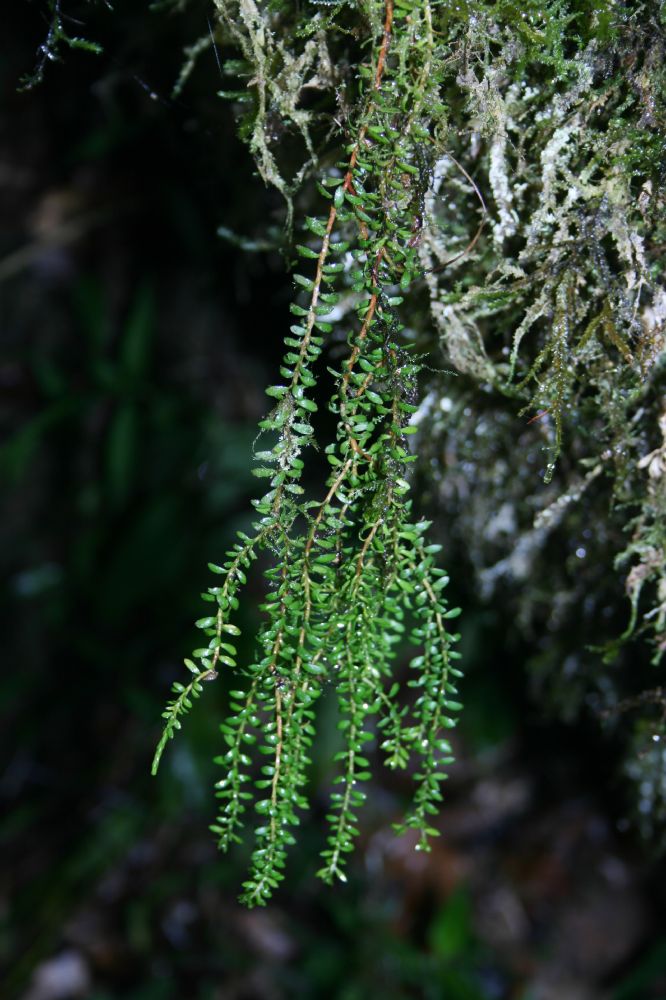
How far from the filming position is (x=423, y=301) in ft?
3.22

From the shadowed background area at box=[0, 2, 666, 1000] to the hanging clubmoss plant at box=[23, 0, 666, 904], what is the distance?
1.45 ft

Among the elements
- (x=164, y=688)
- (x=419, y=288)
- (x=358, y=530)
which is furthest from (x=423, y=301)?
(x=164, y=688)

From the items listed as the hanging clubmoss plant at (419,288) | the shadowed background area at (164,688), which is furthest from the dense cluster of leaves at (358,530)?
the shadowed background area at (164,688)

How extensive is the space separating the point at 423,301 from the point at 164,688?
185 cm

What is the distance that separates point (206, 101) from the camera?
1.24 meters

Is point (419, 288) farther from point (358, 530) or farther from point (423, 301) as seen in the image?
point (358, 530)

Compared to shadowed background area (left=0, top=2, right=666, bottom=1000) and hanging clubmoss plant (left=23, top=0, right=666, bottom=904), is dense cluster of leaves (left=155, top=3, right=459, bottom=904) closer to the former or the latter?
hanging clubmoss plant (left=23, top=0, right=666, bottom=904)

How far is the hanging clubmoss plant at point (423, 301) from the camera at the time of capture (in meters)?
0.74

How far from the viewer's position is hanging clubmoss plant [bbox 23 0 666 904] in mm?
735

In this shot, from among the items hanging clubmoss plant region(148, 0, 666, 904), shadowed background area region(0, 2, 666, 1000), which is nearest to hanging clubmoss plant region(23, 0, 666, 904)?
hanging clubmoss plant region(148, 0, 666, 904)

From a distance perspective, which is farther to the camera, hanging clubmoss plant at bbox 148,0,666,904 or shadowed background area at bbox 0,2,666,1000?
shadowed background area at bbox 0,2,666,1000

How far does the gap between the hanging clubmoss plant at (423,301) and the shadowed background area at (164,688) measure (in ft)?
1.45

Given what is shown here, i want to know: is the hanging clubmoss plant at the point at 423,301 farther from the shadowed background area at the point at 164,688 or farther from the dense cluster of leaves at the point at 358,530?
the shadowed background area at the point at 164,688

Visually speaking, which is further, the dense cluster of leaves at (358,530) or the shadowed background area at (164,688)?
the shadowed background area at (164,688)
